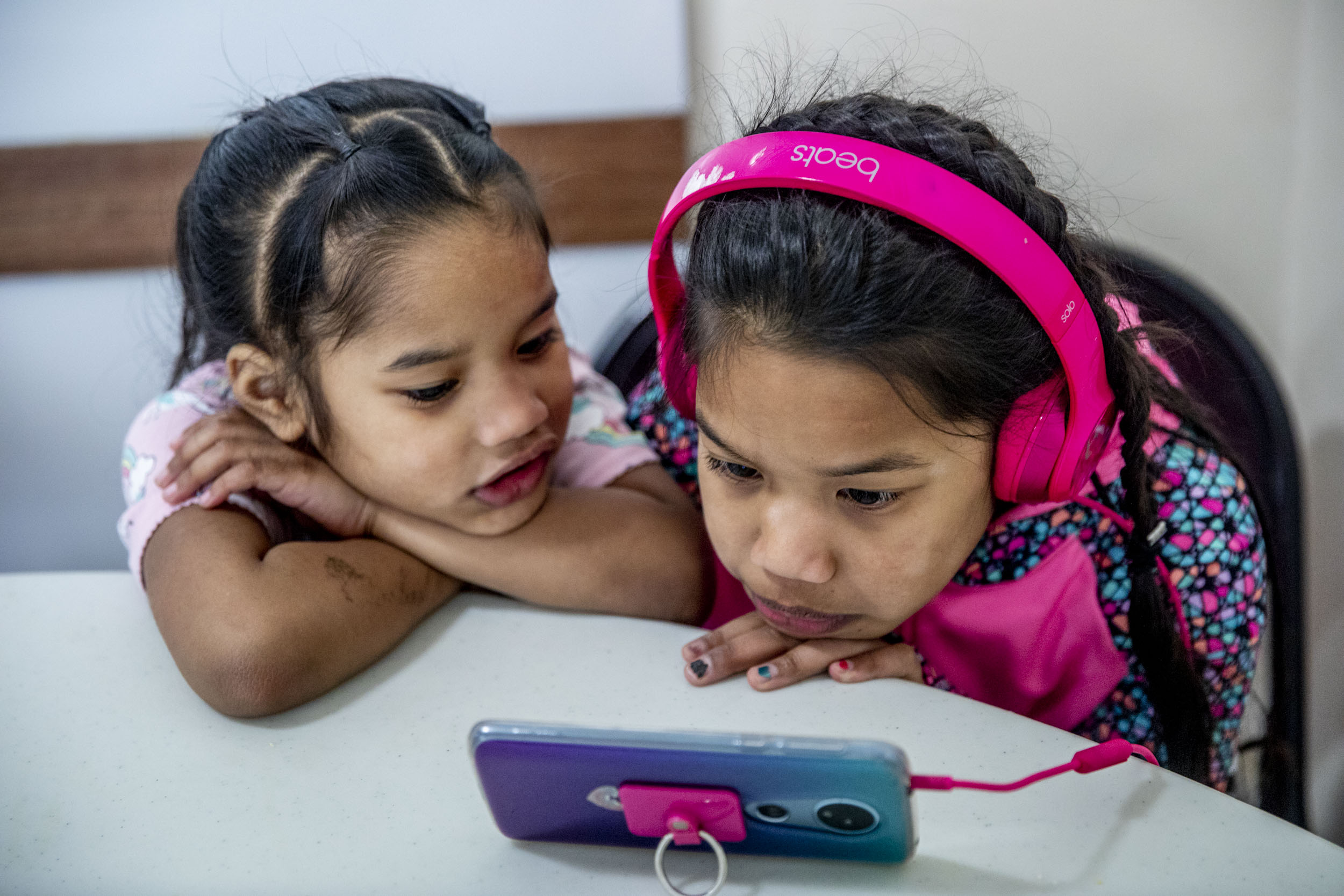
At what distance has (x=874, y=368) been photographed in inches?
26.4

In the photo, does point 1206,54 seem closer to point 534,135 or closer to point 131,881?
point 534,135

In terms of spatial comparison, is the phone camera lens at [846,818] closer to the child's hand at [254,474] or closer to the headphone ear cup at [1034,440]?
the headphone ear cup at [1034,440]

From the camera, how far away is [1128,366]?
716 mm

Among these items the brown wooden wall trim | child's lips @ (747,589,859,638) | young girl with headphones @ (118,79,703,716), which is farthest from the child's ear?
the brown wooden wall trim

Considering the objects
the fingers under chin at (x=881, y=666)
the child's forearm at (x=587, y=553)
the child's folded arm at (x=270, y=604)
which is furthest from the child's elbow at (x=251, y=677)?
the fingers under chin at (x=881, y=666)

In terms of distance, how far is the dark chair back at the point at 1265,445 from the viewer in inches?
44.1

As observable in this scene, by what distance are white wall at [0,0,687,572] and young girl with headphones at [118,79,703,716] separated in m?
0.82

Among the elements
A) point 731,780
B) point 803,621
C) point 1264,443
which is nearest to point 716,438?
point 803,621

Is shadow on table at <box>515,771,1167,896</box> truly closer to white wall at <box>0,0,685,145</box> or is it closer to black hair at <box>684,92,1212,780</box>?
black hair at <box>684,92,1212,780</box>

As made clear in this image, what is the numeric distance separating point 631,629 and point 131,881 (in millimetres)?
407

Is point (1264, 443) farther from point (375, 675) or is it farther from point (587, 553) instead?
point (375, 675)

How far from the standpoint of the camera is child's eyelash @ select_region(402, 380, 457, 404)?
90 centimetres

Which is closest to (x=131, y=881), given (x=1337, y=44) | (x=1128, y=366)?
(x=1128, y=366)

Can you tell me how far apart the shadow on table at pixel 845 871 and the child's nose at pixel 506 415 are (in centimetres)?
41
